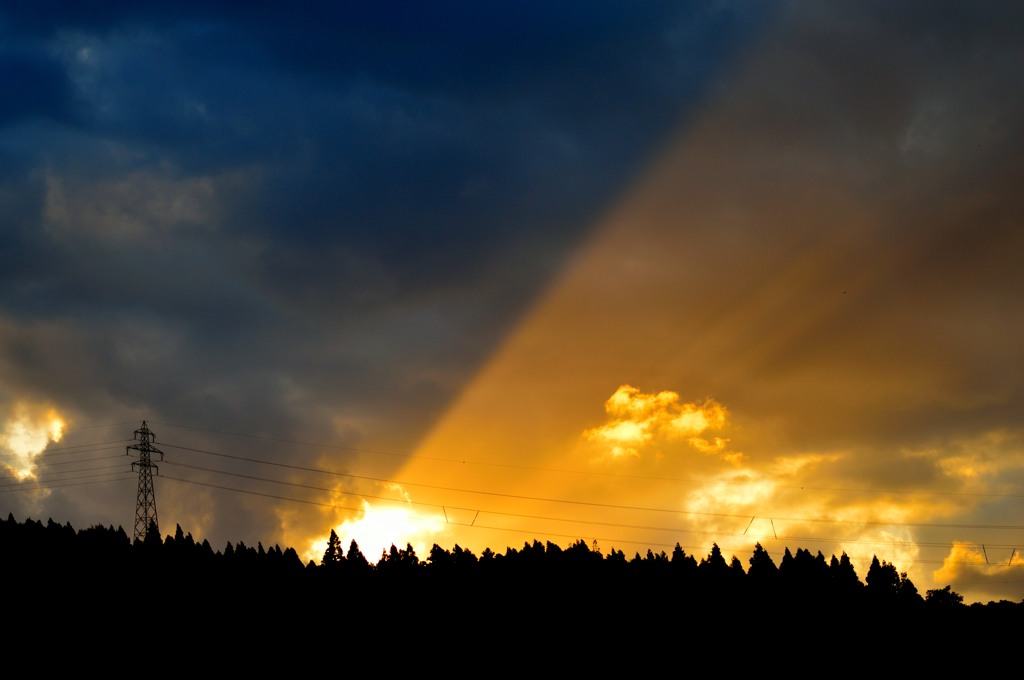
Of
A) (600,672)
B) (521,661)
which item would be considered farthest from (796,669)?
(521,661)

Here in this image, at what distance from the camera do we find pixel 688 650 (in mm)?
199375

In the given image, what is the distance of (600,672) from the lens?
19200 centimetres

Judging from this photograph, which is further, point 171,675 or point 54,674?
point 171,675

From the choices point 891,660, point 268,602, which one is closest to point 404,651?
point 268,602

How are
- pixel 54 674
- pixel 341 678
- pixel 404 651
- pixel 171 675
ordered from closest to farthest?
pixel 54 674 → pixel 171 675 → pixel 341 678 → pixel 404 651

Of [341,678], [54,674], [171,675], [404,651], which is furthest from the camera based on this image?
[404,651]

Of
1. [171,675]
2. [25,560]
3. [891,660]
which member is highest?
[25,560]

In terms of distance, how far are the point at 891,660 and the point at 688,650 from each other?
41.3 meters

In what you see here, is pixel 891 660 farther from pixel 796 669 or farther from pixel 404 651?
pixel 404 651

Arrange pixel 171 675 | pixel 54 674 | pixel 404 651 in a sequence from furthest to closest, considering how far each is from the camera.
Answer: pixel 404 651, pixel 171 675, pixel 54 674

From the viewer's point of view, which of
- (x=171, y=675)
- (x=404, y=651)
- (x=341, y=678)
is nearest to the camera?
(x=171, y=675)

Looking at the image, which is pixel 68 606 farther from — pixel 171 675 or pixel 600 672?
pixel 600 672

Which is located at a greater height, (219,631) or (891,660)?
(219,631)

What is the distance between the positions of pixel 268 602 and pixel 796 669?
10870cm
